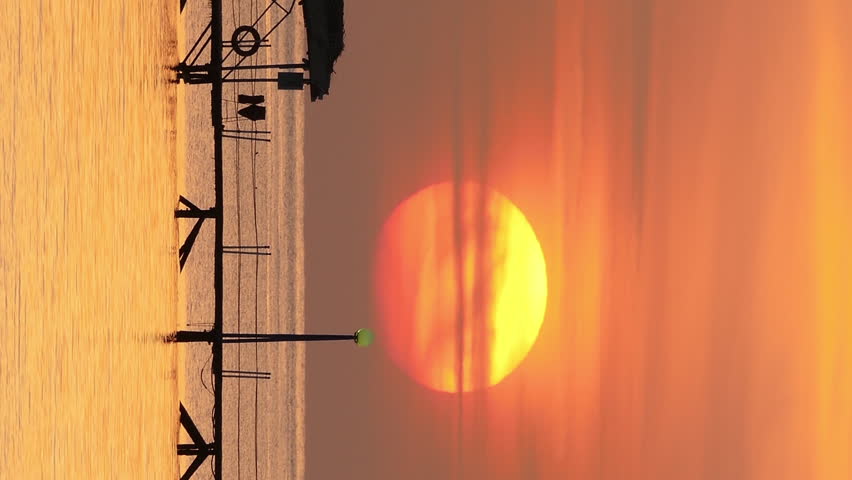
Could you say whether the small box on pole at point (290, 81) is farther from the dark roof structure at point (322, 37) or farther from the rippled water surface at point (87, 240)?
the rippled water surface at point (87, 240)

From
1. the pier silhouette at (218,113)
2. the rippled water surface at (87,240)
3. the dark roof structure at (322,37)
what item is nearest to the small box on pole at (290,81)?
the pier silhouette at (218,113)

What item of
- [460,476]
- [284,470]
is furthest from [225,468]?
[460,476]

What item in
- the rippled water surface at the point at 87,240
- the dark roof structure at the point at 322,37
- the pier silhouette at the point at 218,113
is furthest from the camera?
the dark roof structure at the point at 322,37

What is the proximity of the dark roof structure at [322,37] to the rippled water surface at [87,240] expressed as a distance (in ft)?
6.64

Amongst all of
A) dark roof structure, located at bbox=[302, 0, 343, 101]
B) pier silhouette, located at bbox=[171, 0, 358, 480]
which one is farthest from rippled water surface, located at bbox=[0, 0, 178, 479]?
dark roof structure, located at bbox=[302, 0, 343, 101]

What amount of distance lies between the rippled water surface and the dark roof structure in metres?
2.02

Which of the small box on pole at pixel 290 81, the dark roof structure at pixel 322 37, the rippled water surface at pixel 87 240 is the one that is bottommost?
the rippled water surface at pixel 87 240

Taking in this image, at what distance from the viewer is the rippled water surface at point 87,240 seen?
8047mm

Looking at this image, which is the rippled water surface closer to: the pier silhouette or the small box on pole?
the pier silhouette

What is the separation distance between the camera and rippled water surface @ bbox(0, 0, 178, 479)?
8047 millimetres

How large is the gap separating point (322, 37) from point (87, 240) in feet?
21.1

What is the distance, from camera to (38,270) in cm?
860

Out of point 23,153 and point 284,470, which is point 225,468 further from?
point 23,153

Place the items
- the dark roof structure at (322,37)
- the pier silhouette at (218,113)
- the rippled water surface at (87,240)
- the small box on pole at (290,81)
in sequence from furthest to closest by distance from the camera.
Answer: the small box on pole at (290,81), the dark roof structure at (322,37), the pier silhouette at (218,113), the rippled water surface at (87,240)
